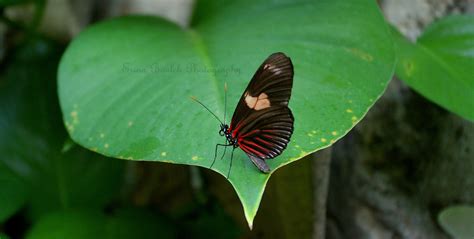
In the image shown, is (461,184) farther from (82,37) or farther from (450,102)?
(82,37)

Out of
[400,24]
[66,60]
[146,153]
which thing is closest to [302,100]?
[146,153]

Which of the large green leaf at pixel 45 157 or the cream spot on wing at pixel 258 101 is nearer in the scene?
the cream spot on wing at pixel 258 101

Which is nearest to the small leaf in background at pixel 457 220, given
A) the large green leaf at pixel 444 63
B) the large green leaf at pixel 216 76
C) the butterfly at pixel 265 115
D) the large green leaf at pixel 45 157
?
the large green leaf at pixel 444 63

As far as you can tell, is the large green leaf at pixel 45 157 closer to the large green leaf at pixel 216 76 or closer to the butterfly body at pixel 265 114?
the large green leaf at pixel 216 76

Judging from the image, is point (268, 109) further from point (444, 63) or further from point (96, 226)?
point (96, 226)

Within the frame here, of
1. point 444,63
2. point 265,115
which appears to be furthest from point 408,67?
point 265,115

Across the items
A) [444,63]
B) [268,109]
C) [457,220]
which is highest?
[268,109]
